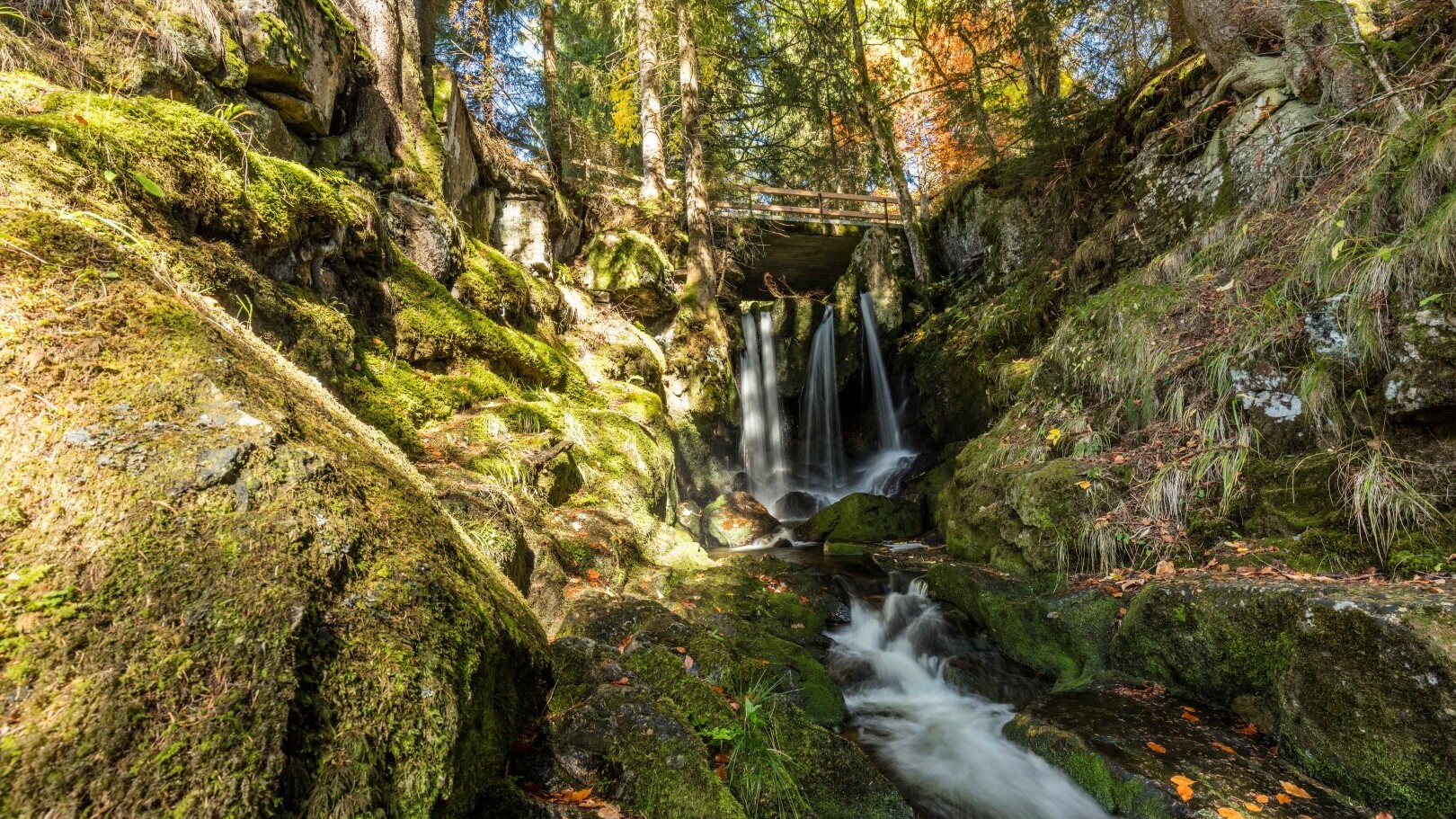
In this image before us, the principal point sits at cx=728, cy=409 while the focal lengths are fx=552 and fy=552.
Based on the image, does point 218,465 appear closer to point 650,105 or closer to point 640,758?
point 640,758

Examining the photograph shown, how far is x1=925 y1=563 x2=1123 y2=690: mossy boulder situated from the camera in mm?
4281

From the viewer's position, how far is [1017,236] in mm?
10734

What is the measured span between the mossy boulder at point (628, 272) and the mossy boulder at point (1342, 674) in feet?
29.8

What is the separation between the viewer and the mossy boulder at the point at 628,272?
10539 mm

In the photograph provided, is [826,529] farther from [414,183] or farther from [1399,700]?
[414,183]

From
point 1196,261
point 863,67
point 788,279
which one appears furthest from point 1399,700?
point 788,279

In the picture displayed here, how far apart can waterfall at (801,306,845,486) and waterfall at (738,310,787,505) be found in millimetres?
694

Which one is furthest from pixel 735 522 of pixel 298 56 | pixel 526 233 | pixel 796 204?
pixel 796 204

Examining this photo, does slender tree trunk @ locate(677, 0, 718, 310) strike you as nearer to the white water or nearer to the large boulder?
the large boulder

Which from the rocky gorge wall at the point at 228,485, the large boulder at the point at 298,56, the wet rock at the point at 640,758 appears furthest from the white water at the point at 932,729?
the large boulder at the point at 298,56

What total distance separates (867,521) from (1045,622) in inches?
160

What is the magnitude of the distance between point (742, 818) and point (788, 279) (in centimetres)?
1686

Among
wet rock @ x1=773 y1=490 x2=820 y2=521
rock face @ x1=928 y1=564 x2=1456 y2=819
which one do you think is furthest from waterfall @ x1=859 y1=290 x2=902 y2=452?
rock face @ x1=928 y1=564 x2=1456 y2=819

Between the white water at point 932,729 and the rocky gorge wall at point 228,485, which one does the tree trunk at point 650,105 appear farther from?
the white water at point 932,729
